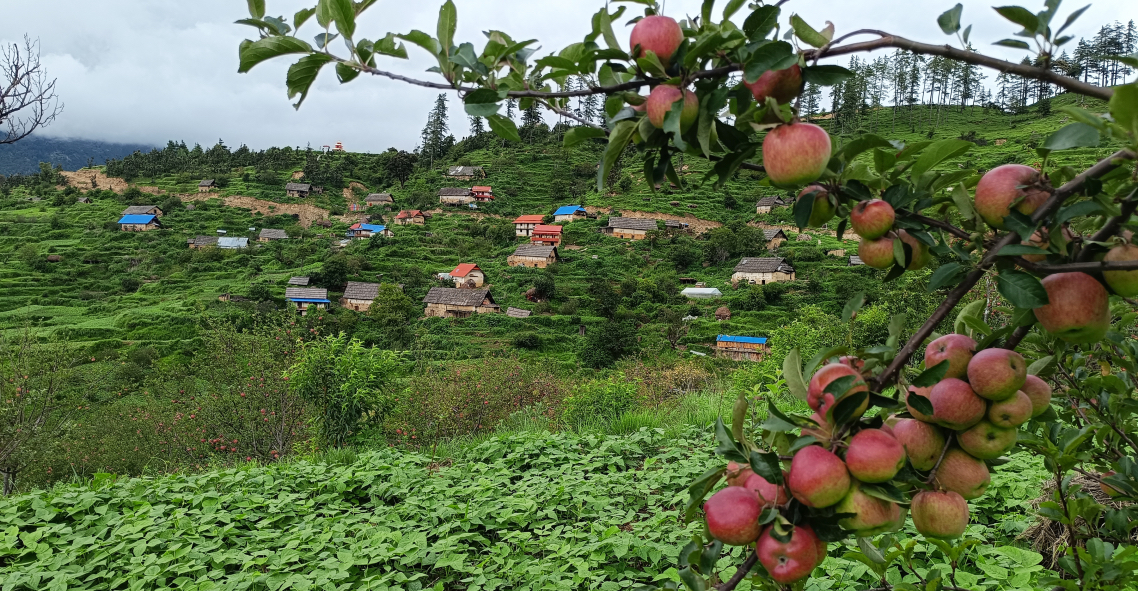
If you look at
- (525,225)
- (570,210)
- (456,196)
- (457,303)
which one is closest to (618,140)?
(457,303)

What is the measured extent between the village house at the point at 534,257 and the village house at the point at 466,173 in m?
15.9

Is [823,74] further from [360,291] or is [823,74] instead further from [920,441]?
[360,291]

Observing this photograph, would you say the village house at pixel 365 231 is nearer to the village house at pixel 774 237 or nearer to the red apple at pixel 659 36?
the village house at pixel 774 237

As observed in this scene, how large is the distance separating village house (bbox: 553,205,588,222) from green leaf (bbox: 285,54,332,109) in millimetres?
41206

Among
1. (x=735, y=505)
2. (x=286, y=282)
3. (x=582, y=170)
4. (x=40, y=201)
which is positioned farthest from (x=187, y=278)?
(x=735, y=505)

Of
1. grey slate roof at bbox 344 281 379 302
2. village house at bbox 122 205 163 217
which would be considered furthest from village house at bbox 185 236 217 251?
grey slate roof at bbox 344 281 379 302

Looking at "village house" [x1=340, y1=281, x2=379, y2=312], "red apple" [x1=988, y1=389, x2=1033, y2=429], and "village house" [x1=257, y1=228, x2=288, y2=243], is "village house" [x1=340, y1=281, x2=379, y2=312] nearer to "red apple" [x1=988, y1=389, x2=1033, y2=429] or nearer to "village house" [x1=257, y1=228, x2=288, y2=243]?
"village house" [x1=257, y1=228, x2=288, y2=243]

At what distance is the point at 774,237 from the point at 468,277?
1902cm

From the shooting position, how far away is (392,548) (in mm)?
2512

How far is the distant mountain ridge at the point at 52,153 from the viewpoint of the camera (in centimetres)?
10457

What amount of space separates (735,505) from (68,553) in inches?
133

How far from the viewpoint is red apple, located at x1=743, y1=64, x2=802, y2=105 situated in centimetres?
61

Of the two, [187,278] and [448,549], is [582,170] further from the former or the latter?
[448,549]

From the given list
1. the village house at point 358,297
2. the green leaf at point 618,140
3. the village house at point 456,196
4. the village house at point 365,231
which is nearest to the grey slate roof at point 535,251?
the village house at point 358,297
